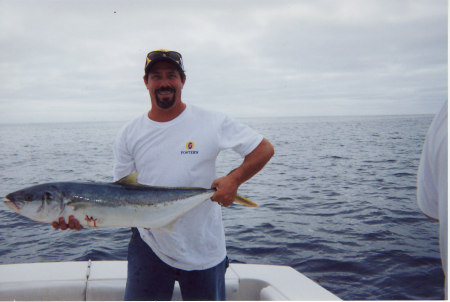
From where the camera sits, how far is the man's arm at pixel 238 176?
2855 millimetres

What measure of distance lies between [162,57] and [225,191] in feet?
4.32

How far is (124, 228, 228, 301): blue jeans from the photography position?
300 cm

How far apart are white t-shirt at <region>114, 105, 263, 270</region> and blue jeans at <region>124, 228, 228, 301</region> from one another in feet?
0.23

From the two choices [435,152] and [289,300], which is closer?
[435,152]

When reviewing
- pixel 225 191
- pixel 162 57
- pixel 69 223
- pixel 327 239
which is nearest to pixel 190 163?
pixel 225 191

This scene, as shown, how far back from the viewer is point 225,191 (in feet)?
9.33

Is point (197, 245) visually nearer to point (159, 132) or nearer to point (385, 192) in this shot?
point (159, 132)

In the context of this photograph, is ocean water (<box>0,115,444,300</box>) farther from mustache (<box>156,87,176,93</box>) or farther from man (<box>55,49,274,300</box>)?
mustache (<box>156,87,176,93</box>)

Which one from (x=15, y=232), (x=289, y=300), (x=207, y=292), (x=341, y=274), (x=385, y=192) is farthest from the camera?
(x=385, y=192)

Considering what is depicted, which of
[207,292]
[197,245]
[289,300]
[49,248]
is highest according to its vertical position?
[197,245]

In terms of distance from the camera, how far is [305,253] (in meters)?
7.42

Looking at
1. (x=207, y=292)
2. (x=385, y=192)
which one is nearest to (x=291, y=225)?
(x=385, y=192)

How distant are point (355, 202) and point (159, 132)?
963 centimetres

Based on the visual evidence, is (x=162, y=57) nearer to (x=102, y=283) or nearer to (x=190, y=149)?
(x=190, y=149)
